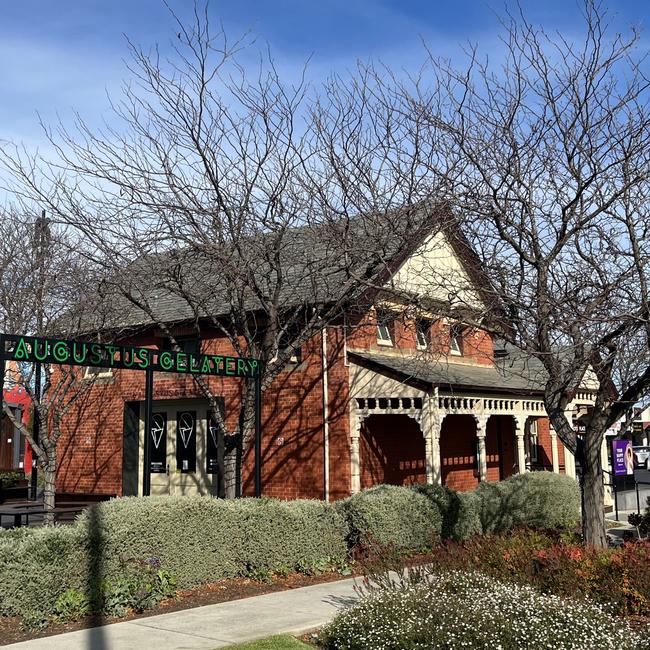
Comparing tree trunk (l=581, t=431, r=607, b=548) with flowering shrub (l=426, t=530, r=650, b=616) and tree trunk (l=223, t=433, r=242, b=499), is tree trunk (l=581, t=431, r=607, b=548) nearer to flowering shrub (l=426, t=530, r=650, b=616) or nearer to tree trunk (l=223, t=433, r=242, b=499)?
flowering shrub (l=426, t=530, r=650, b=616)

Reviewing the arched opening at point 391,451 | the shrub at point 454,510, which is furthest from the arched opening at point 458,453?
the shrub at point 454,510

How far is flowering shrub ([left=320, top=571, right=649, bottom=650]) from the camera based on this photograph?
5953mm

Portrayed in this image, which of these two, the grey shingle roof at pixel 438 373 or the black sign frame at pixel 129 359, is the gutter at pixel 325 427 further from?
the black sign frame at pixel 129 359

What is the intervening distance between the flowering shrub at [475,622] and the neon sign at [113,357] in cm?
517

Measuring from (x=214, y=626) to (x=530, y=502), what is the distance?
879cm

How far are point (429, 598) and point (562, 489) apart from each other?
9.92 metres

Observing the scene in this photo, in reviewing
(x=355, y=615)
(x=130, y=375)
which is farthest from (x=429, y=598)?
(x=130, y=375)

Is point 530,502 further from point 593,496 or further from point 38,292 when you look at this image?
point 38,292

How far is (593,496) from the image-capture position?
33.0ft

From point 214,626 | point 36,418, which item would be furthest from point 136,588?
point 36,418

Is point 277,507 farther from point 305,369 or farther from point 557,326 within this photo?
point 305,369

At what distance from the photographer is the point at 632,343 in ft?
36.9

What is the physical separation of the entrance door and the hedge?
8627 mm

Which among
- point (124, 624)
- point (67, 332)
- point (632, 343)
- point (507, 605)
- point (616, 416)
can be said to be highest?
point (67, 332)
